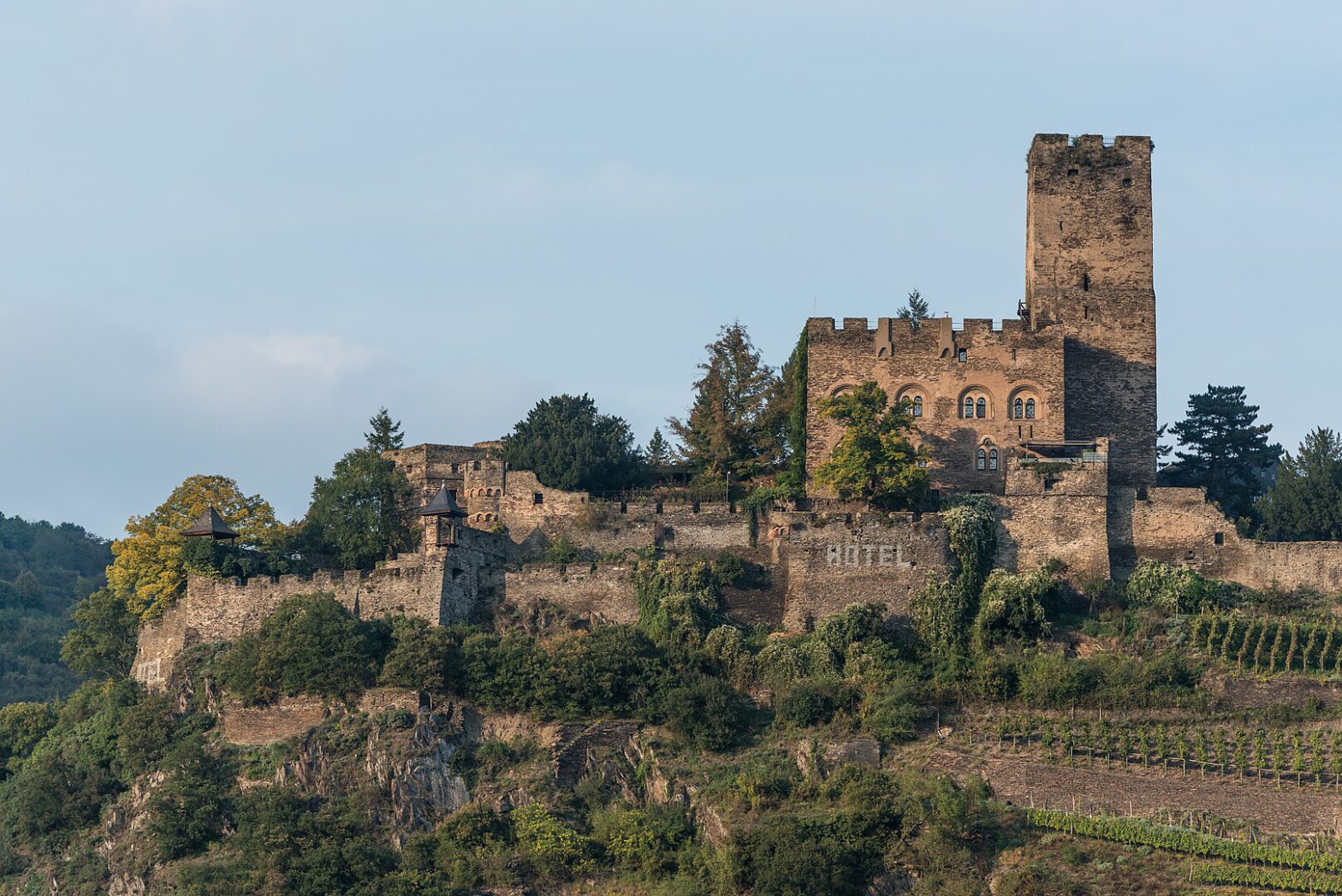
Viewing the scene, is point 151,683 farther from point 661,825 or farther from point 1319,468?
point 1319,468

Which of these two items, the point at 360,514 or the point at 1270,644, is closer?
the point at 1270,644

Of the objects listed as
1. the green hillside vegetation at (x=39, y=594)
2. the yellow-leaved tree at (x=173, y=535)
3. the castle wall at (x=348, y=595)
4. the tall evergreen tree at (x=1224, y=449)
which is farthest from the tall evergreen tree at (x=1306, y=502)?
the green hillside vegetation at (x=39, y=594)

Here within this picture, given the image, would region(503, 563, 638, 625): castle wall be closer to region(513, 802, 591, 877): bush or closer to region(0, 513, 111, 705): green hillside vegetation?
region(513, 802, 591, 877): bush

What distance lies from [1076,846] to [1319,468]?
17239 mm

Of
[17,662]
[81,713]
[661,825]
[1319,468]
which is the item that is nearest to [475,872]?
[661,825]

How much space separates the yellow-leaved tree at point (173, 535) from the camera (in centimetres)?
6194

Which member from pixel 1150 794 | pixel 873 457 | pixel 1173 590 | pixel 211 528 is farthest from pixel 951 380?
pixel 211 528

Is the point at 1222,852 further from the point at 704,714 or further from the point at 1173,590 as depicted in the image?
the point at 704,714

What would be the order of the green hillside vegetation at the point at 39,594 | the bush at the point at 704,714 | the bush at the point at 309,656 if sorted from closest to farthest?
the bush at the point at 704,714 → the bush at the point at 309,656 → the green hillside vegetation at the point at 39,594

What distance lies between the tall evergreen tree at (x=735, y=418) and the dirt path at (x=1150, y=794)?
14.5 metres

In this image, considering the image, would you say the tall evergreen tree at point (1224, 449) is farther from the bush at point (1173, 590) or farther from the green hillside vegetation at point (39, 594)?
the green hillside vegetation at point (39, 594)

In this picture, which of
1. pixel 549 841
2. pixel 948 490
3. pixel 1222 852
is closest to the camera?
pixel 1222 852

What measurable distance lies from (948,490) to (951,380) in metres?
2.93

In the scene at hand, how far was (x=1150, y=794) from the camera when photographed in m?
50.9
